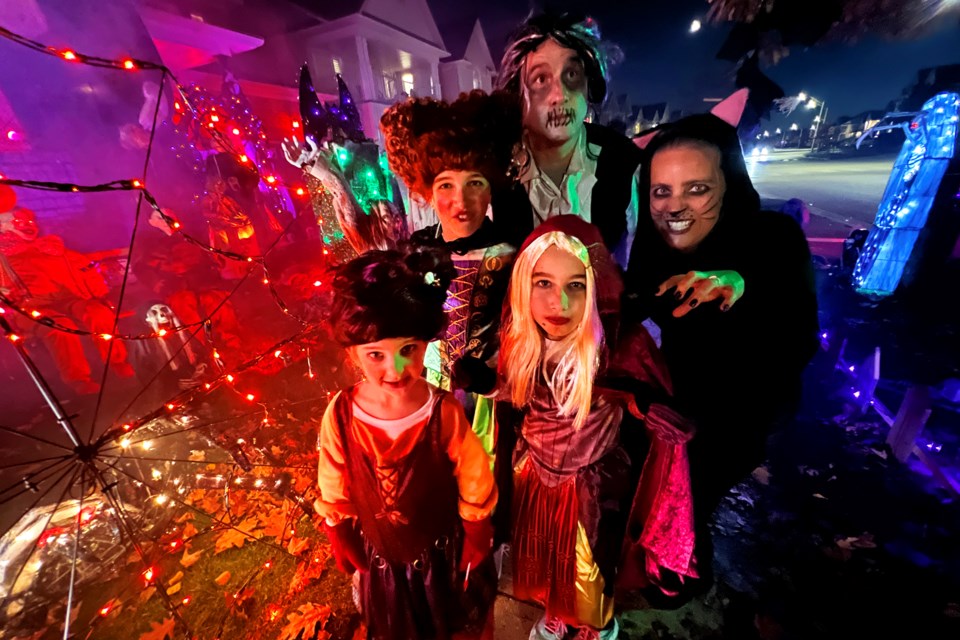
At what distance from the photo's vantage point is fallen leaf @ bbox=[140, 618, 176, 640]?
2328 millimetres

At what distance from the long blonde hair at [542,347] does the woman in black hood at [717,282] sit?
28 centimetres

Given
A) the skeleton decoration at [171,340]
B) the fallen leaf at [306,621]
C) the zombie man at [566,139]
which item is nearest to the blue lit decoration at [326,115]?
the zombie man at [566,139]

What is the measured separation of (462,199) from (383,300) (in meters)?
0.88

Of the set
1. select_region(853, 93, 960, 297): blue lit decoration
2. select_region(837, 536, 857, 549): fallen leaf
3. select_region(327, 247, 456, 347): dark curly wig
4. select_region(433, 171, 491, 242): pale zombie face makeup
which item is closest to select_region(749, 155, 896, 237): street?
select_region(853, 93, 960, 297): blue lit decoration

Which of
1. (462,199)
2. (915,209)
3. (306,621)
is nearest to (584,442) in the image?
(462,199)

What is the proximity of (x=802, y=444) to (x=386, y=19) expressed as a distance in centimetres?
692

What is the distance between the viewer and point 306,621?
2311 mm

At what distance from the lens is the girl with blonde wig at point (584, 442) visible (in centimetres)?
152

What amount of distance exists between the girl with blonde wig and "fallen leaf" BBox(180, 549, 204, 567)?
96.5 inches

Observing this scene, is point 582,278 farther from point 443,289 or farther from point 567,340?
point 443,289

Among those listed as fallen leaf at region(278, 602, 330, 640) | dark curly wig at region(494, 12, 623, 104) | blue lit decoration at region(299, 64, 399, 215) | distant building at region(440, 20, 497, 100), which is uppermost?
distant building at region(440, 20, 497, 100)

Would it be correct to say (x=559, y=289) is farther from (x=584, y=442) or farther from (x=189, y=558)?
(x=189, y=558)

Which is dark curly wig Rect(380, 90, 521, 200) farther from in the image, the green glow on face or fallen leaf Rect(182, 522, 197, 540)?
fallen leaf Rect(182, 522, 197, 540)

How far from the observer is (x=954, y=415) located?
345cm
